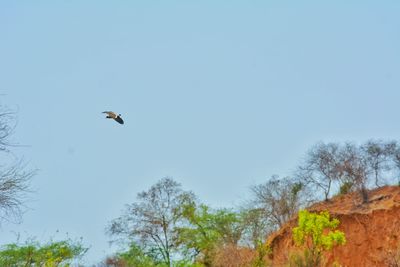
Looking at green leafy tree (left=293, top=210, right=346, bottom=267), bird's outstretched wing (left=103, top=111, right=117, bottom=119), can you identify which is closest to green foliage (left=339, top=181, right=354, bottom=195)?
green leafy tree (left=293, top=210, right=346, bottom=267)

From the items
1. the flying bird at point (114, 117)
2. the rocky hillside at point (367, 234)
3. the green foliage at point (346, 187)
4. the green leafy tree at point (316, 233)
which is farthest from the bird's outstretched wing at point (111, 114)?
the green foliage at point (346, 187)

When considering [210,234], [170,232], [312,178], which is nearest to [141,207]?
[170,232]

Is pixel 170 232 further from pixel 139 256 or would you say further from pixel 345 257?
pixel 345 257

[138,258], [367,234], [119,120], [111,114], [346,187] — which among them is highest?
[346,187]

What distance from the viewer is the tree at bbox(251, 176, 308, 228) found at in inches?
1441

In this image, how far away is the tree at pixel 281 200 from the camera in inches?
1441

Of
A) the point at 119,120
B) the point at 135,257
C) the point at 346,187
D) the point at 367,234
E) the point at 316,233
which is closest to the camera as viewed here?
the point at 119,120

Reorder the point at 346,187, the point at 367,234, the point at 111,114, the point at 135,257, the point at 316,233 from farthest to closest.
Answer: the point at 135,257 < the point at 346,187 < the point at 367,234 < the point at 316,233 < the point at 111,114

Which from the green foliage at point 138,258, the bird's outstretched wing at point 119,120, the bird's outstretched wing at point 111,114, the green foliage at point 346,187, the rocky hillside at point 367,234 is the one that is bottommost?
the bird's outstretched wing at point 119,120

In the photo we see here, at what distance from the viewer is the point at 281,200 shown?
122 ft

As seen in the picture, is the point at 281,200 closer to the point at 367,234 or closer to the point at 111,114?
the point at 367,234

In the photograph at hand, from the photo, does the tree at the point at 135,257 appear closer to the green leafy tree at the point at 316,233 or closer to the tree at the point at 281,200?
the tree at the point at 281,200

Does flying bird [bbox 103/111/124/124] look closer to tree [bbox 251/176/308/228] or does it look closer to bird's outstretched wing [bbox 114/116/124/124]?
bird's outstretched wing [bbox 114/116/124/124]

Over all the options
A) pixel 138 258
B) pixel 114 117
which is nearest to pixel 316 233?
pixel 114 117
